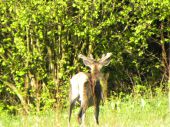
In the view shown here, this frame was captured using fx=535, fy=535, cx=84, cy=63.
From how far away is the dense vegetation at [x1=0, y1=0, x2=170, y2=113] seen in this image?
14711 mm

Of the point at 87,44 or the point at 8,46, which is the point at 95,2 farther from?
the point at 8,46

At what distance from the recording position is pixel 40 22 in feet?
48.5

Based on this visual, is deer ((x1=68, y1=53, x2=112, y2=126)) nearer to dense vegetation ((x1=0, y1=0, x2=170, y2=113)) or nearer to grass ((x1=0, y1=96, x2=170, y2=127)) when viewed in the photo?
grass ((x1=0, y1=96, x2=170, y2=127))

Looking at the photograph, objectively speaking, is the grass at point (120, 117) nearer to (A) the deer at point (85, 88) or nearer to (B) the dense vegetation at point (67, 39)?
(A) the deer at point (85, 88)

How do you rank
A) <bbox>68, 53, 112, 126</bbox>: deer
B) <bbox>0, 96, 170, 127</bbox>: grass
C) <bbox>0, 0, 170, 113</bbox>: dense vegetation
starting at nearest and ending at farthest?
<bbox>0, 96, 170, 127</bbox>: grass < <bbox>68, 53, 112, 126</bbox>: deer < <bbox>0, 0, 170, 113</bbox>: dense vegetation

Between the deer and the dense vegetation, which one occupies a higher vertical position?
the dense vegetation

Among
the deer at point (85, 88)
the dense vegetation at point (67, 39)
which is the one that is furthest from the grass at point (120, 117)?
the dense vegetation at point (67, 39)

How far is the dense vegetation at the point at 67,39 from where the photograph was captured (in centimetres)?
1471

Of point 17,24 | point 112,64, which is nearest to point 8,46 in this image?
point 17,24

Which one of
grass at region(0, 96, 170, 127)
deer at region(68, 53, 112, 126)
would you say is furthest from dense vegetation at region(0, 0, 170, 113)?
deer at region(68, 53, 112, 126)

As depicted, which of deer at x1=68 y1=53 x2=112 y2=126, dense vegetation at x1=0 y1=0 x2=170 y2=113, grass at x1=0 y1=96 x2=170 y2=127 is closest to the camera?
grass at x1=0 y1=96 x2=170 y2=127

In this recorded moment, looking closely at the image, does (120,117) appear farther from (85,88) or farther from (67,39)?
(67,39)

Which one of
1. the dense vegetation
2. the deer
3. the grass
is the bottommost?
the grass

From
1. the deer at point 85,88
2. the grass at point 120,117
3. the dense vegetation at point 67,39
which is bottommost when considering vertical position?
the grass at point 120,117
